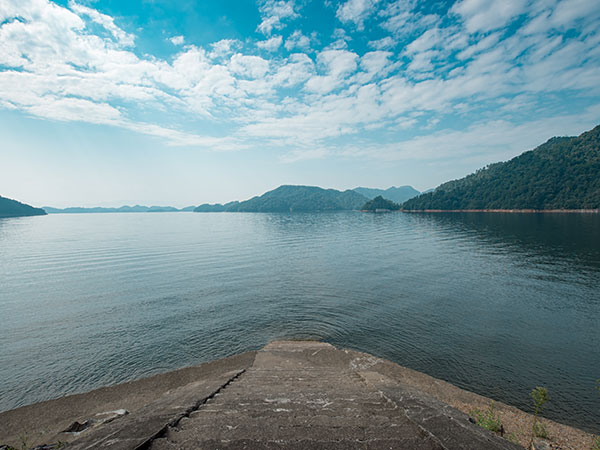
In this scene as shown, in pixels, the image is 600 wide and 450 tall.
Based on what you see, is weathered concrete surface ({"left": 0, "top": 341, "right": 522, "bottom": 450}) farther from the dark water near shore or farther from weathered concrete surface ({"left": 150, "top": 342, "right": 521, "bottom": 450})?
the dark water near shore

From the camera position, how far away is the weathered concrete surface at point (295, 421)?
475cm

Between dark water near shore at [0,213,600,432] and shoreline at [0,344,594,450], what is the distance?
3.11 feet

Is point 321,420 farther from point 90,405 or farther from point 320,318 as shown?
point 320,318

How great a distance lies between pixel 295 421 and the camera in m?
5.76

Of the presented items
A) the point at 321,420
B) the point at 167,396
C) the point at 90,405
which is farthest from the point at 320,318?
the point at 321,420

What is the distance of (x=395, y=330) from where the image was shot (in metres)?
17.1

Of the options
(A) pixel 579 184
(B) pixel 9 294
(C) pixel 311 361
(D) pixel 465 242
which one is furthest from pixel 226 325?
(A) pixel 579 184

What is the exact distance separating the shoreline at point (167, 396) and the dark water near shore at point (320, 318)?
0.95 m

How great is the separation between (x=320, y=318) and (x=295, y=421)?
13.7 metres

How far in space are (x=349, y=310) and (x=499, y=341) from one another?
922cm

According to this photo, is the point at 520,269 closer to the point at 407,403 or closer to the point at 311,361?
the point at 311,361

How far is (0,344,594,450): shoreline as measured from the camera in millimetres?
8320

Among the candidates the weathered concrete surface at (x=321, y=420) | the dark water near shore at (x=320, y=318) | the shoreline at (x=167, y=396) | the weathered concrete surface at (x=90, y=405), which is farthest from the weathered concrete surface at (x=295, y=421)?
the dark water near shore at (x=320, y=318)

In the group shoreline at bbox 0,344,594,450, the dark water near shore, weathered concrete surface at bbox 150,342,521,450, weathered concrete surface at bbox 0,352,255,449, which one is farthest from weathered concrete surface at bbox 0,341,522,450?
the dark water near shore
